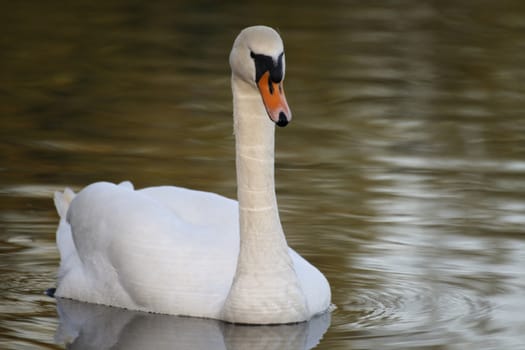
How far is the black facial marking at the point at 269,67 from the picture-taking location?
7.13 m

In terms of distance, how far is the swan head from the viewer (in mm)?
7043

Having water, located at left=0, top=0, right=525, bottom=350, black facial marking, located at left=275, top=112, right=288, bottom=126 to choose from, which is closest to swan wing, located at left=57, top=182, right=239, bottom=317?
water, located at left=0, top=0, right=525, bottom=350

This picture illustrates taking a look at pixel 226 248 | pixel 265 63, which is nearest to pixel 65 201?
pixel 226 248

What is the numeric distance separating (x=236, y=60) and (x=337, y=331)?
4.50ft

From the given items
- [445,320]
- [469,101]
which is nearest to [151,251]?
[445,320]

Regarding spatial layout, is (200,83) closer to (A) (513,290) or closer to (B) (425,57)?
(B) (425,57)

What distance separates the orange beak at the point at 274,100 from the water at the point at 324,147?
1114 millimetres

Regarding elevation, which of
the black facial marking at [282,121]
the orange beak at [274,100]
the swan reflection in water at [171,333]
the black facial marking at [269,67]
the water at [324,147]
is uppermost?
the black facial marking at [269,67]

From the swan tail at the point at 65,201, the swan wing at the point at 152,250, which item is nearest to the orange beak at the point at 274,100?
the swan wing at the point at 152,250

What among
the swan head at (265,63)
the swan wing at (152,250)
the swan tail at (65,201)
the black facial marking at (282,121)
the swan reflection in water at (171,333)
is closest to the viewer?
the black facial marking at (282,121)

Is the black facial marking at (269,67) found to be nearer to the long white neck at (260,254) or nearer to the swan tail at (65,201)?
the long white neck at (260,254)

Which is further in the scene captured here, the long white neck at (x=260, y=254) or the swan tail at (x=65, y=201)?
the swan tail at (x=65, y=201)

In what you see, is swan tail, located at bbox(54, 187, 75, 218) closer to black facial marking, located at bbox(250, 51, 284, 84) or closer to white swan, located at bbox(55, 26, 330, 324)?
white swan, located at bbox(55, 26, 330, 324)

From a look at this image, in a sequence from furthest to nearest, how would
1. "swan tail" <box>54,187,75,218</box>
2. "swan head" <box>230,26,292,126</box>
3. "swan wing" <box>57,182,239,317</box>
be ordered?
"swan tail" <box>54,187,75,218</box>
"swan wing" <box>57,182,239,317</box>
"swan head" <box>230,26,292,126</box>
